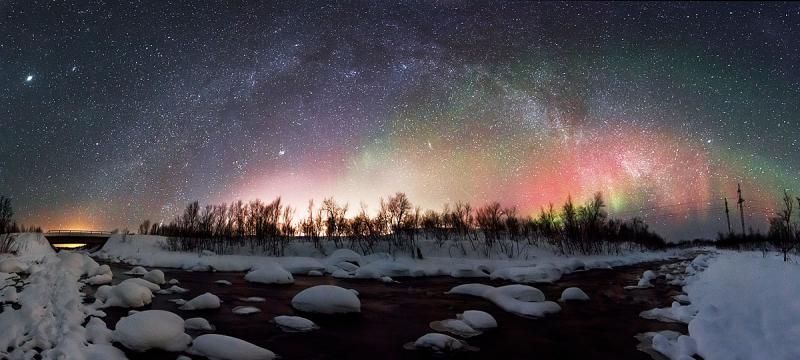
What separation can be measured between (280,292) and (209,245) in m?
37.9

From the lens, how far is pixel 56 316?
8.54 m

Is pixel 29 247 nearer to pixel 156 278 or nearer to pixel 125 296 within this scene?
pixel 156 278

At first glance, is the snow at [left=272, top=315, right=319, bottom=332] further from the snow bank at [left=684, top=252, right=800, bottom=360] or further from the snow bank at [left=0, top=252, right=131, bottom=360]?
the snow bank at [left=684, top=252, right=800, bottom=360]

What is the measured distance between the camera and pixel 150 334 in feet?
23.3

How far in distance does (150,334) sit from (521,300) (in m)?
10.6

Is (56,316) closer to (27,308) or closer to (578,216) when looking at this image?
(27,308)

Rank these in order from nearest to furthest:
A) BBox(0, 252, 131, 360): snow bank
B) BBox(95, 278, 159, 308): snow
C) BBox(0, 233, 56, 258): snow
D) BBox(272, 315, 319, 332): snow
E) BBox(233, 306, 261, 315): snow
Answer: BBox(0, 252, 131, 360): snow bank, BBox(272, 315, 319, 332): snow, BBox(233, 306, 261, 315): snow, BBox(95, 278, 159, 308): snow, BBox(0, 233, 56, 258): snow

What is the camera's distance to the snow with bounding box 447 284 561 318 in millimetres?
11531

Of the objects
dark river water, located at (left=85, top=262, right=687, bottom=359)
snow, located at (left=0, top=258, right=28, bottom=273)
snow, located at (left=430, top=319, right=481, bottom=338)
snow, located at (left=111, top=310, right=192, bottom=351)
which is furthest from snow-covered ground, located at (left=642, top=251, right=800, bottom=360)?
snow, located at (left=0, top=258, right=28, bottom=273)

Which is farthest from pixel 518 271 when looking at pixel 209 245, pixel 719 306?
pixel 209 245

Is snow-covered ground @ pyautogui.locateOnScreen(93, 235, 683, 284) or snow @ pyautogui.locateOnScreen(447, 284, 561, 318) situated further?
snow-covered ground @ pyautogui.locateOnScreen(93, 235, 683, 284)

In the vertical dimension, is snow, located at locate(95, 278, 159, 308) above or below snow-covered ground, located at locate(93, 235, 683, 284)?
above

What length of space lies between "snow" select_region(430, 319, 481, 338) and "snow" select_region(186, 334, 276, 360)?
4357 mm

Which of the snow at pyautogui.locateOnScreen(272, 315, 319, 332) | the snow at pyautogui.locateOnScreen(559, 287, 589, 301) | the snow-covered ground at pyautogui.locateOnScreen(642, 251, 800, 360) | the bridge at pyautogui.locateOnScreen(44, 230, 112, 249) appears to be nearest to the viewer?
the snow-covered ground at pyautogui.locateOnScreen(642, 251, 800, 360)
